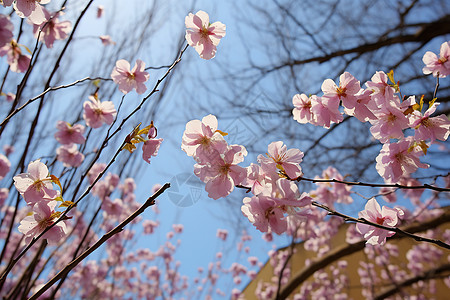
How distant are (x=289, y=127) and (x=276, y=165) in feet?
6.48

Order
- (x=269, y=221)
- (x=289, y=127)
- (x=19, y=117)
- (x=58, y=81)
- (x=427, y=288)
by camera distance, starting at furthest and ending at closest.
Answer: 1. (x=427, y=288)
2. (x=289, y=127)
3. (x=58, y=81)
4. (x=19, y=117)
5. (x=269, y=221)

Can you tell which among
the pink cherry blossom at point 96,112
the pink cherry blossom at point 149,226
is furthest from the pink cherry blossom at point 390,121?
the pink cherry blossom at point 149,226

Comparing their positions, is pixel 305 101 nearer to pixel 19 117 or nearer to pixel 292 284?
pixel 19 117

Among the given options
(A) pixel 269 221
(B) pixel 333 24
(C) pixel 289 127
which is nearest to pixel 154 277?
(C) pixel 289 127

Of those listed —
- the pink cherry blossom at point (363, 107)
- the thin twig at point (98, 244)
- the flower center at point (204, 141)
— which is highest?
the pink cherry blossom at point (363, 107)

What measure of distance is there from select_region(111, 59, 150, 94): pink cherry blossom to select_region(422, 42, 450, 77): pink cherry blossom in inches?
40.1


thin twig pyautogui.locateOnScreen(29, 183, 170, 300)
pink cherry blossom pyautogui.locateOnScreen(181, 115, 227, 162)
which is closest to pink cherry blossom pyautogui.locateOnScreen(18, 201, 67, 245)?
thin twig pyautogui.locateOnScreen(29, 183, 170, 300)

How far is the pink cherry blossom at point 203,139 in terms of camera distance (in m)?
0.65

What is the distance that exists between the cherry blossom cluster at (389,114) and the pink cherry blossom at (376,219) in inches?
4.2

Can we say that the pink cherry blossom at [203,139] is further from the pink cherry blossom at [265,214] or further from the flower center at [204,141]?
the pink cherry blossom at [265,214]

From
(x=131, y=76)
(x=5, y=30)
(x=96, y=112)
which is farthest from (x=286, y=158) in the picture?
(x=5, y=30)

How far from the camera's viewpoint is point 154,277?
4984 millimetres

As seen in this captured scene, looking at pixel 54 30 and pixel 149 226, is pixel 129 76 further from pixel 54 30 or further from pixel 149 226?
pixel 149 226

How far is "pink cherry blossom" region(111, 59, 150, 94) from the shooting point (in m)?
1.08
